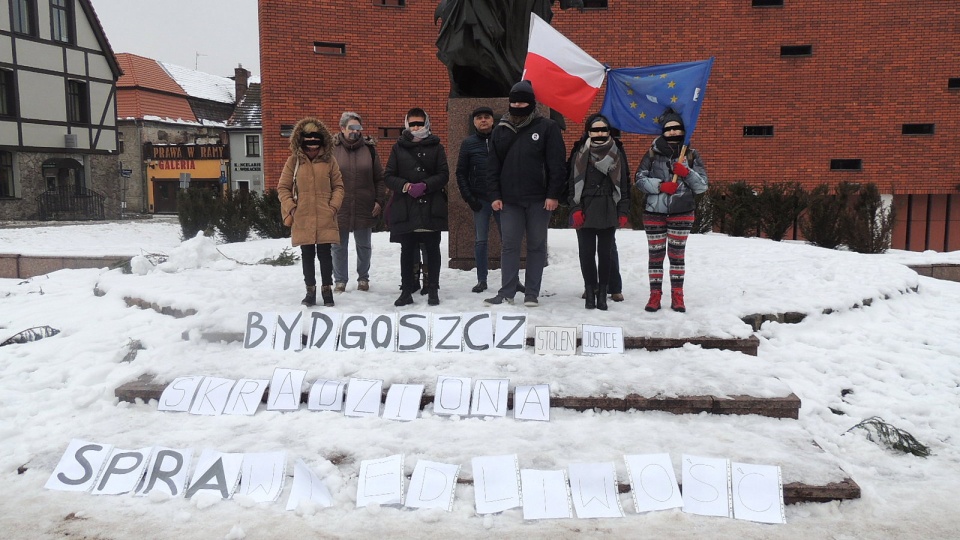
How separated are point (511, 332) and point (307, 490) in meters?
2.17

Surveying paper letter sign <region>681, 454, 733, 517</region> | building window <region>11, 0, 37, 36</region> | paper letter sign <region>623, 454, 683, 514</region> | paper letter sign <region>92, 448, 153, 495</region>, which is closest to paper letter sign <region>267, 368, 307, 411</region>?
paper letter sign <region>92, 448, 153, 495</region>

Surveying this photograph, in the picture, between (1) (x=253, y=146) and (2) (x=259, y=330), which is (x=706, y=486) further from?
(1) (x=253, y=146)

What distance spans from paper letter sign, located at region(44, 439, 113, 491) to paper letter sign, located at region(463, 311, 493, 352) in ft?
7.94

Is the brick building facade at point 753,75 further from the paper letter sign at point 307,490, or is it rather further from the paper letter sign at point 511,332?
the paper letter sign at point 307,490

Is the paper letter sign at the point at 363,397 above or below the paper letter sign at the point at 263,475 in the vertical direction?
above

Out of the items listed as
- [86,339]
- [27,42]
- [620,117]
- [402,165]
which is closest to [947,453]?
[620,117]

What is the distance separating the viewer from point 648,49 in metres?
15.9

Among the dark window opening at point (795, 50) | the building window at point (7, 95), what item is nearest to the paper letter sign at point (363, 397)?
the dark window opening at point (795, 50)

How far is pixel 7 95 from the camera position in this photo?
24.4 m

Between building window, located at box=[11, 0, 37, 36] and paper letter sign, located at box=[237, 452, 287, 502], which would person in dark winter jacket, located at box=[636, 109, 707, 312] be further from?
building window, located at box=[11, 0, 37, 36]

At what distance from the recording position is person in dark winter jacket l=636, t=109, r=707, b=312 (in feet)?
18.7

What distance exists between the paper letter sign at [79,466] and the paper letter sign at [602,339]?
10.3 ft

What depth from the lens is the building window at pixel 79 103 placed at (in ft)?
89.2

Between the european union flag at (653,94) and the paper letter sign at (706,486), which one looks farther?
the european union flag at (653,94)
